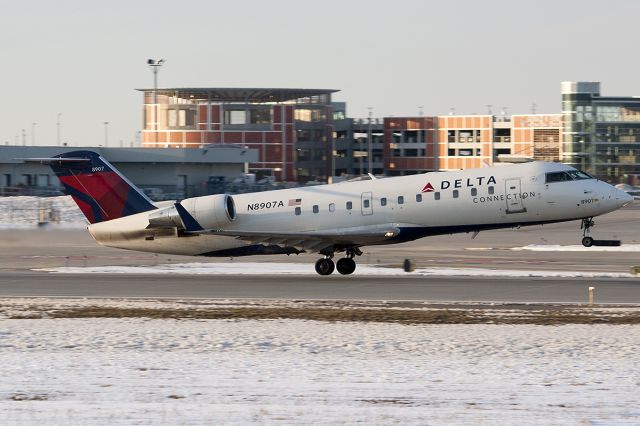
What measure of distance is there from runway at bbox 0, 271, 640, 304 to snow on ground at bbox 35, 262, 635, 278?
1.37 metres

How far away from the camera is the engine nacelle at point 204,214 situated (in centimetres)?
3441

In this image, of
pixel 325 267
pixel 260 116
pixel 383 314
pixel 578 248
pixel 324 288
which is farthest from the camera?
pixel 260 116

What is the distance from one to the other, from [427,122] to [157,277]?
127 meters

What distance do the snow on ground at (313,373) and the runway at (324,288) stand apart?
6.06 metres

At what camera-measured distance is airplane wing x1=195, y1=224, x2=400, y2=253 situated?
110ft

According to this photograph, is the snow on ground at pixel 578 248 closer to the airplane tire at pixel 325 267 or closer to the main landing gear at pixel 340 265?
the main landing gear at pixel 340 265

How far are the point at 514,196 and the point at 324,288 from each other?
22.1ft

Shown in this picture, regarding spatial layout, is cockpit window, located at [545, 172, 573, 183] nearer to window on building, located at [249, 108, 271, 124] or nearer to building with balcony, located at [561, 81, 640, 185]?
window on building, located at [249, 108, 271, 124]

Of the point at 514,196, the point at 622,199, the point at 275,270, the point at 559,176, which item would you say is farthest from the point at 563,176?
the point at 275,270

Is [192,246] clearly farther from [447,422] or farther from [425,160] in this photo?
[425,160]

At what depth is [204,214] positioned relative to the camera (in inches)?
1355

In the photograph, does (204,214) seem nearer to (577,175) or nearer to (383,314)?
(383,314)

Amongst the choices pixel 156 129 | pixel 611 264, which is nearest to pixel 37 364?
pixel 611 264

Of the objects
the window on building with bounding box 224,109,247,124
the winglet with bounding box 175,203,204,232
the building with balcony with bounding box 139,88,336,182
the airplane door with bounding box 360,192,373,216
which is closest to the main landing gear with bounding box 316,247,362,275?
the airplane door with bounding box 360,192,373,216
